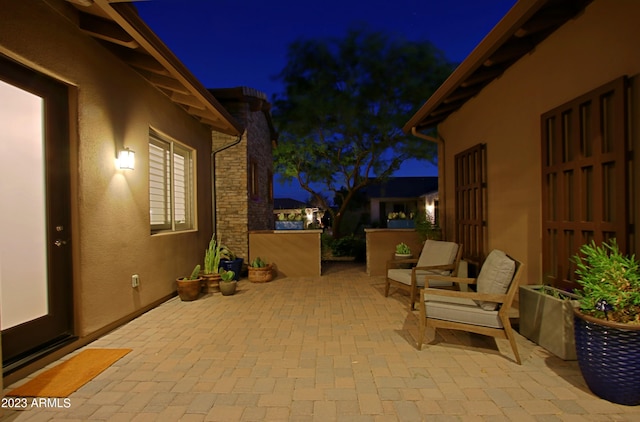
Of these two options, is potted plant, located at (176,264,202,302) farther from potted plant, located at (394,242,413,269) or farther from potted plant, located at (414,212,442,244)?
potted plant, located at (414,212,442,244)

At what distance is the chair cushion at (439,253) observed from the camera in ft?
16.7

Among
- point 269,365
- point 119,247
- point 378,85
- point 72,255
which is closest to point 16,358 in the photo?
point 72,255

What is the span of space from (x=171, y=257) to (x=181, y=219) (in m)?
0.97

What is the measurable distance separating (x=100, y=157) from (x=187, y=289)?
2334 mm

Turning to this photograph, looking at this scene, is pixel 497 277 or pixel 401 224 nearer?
pixel 497 277

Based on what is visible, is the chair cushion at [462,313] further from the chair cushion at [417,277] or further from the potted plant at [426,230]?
the potted plant at [426,230]

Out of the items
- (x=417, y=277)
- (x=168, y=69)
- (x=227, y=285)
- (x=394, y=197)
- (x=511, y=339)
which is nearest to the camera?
(x=511, y=339)

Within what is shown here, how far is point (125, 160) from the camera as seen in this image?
4.18 m

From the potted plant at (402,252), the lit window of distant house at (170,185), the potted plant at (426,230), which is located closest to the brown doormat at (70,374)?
the lit window of distant house at (170,185)

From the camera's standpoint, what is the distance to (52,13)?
10.4ft

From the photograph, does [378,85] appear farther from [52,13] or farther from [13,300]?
[13,300]

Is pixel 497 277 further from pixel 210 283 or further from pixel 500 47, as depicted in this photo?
pixel 210 283

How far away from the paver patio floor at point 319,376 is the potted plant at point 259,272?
2329mm

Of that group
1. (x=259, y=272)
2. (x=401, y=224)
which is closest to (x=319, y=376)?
(x=259, y=272)
